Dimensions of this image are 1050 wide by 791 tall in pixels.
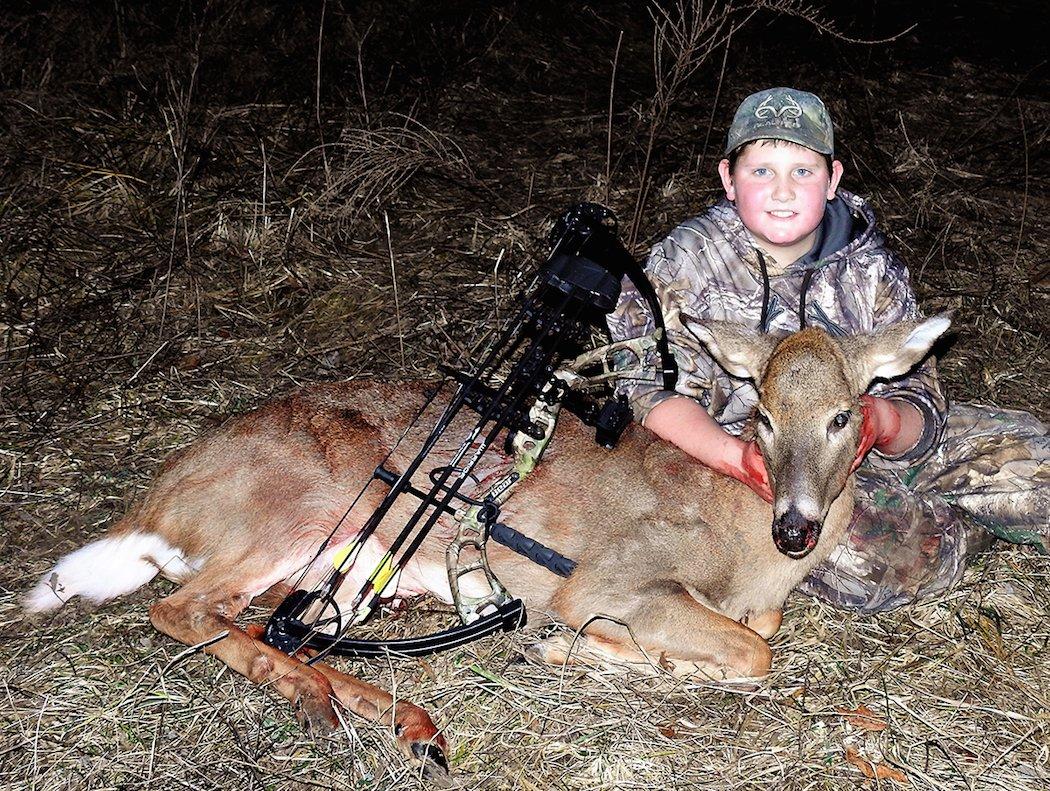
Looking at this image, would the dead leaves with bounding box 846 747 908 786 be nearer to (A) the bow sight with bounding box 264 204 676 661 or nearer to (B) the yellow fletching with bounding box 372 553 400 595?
(A) the bow sight with bounding box 264 204 676 661

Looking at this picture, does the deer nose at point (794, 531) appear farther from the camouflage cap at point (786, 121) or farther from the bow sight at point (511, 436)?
the camouflage cap at point (786, 121)

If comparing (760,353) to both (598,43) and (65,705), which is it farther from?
(598,43)

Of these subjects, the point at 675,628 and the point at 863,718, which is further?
the point at 675,628

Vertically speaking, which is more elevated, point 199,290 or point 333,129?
point 333,129

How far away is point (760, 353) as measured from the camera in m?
3.93

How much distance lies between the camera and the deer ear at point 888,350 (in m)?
3.78

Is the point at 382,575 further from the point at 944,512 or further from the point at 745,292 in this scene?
the point at 944,512

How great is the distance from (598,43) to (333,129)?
10.8ft

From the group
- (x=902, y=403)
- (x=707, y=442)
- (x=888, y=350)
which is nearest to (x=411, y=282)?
(x=707, y=442)

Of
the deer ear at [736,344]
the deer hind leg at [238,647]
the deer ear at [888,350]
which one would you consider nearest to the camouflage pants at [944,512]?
the deer ear at [888,350]

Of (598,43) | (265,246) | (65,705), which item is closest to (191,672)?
(65,705)

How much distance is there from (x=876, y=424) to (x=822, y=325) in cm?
58

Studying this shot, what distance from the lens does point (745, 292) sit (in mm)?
4344

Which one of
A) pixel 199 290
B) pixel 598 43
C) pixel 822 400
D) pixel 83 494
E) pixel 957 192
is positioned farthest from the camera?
pixel 598 43
